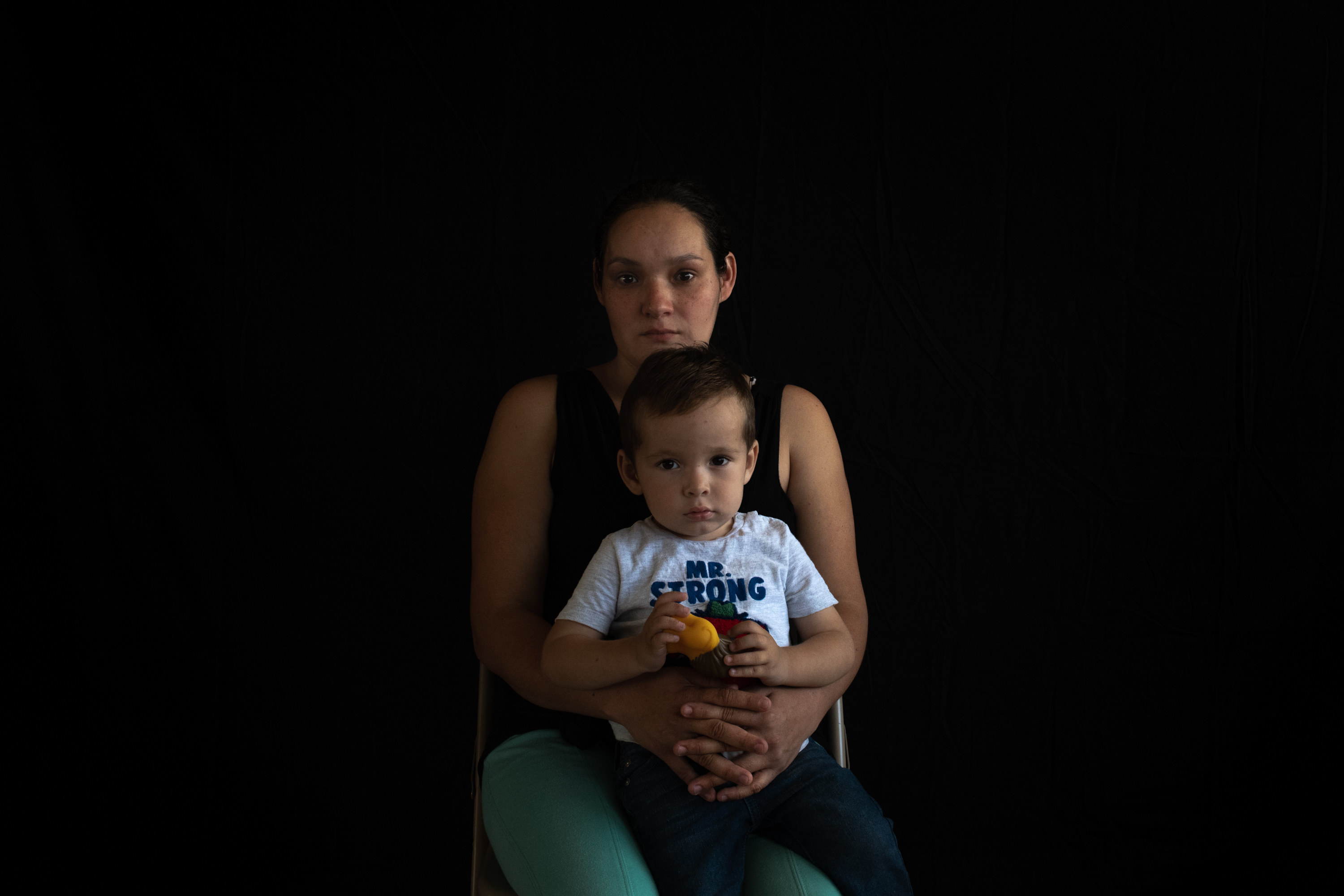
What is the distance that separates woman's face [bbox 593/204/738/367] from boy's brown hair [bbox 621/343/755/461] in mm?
230

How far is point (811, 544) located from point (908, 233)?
108 centimetres

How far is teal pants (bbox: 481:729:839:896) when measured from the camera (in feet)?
4.68

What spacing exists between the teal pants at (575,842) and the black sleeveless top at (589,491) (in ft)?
0.68

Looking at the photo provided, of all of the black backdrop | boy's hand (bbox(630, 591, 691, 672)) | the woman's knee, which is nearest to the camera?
boy's hand (bbox(630, 591, 691, 672))

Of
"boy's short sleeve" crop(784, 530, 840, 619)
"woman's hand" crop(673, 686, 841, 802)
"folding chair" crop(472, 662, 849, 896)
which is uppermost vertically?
"boy's short sleeve" crop(784, 530, 840, 619)

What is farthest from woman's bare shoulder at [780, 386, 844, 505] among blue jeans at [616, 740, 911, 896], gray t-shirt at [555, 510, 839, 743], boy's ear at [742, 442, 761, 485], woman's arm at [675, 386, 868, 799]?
blue jeans at [616, 740, 911, 896]

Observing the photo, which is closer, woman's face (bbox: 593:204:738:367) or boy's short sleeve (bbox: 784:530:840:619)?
boy's short sleeve (bbox: 784:530:840:619)

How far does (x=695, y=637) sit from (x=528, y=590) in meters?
0.55

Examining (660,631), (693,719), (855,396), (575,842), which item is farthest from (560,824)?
(855,396)

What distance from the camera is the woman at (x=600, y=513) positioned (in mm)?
1521

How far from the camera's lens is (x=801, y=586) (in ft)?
5.16

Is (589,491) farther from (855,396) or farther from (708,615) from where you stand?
(855,396)

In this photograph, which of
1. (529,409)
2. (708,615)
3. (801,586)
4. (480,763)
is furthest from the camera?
(529,409)

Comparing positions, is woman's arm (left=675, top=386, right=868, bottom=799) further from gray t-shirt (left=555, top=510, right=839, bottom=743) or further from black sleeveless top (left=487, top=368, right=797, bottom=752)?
gray t-shirt (left=555, top=510, right=839, bottom=743)
